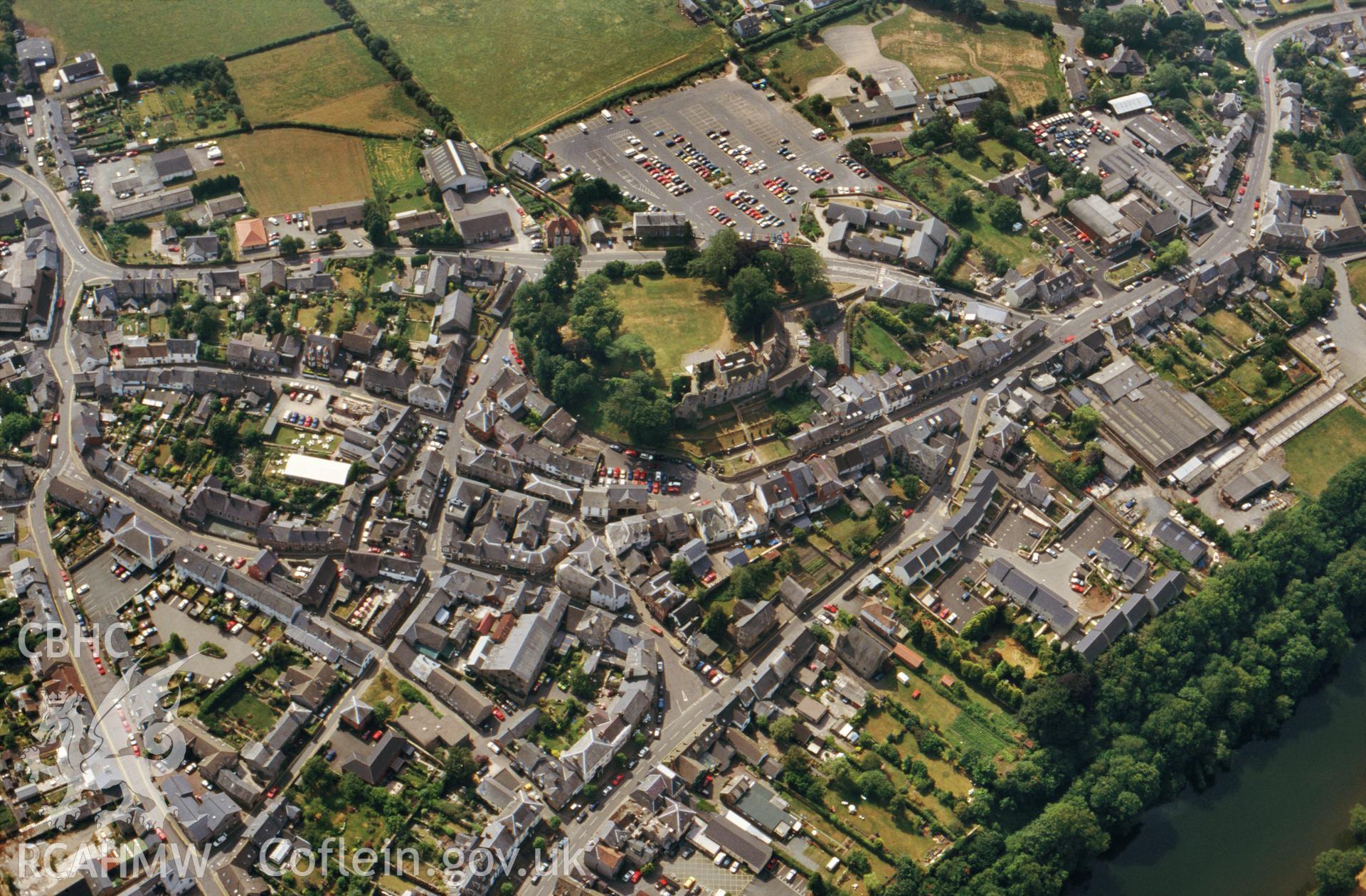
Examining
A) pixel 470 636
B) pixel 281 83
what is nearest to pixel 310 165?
pixel 281 83

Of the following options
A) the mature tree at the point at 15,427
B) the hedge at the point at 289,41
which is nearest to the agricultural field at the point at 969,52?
the hedge at the point at 289,41

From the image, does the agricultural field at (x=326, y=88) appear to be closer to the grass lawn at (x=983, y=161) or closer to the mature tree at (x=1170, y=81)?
the grass lawn at (x=983, y=161)

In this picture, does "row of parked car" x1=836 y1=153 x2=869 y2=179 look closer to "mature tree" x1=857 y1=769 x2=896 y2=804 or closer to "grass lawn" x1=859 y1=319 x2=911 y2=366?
"grass lawn" x1=859 y1=319 x2=911 y2=366

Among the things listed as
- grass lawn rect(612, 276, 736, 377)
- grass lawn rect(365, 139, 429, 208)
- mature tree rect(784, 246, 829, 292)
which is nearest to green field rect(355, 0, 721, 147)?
grass lawn rect(365, 139, 429, 208)

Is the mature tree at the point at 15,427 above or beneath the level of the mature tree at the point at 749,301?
beneath

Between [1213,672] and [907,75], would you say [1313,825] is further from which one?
[907,75]
